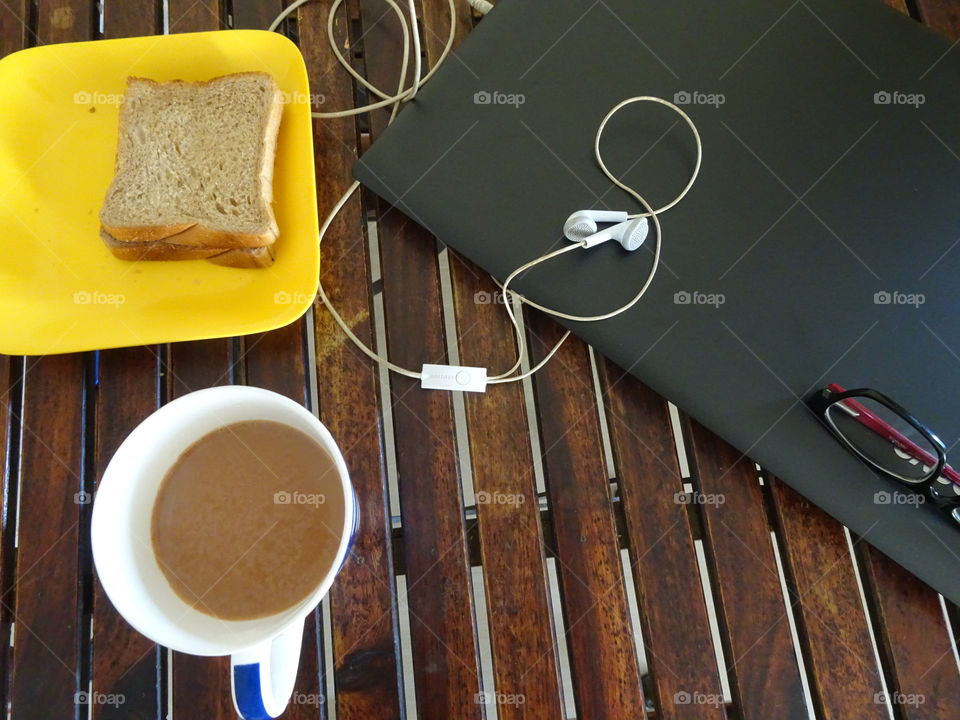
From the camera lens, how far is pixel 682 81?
0.61 metres

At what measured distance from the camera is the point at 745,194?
0.58 metres

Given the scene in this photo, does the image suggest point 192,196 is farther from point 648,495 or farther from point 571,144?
point 648,495

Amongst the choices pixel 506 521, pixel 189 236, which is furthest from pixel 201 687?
pixel 189 236

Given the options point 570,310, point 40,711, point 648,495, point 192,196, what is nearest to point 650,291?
point 570,310

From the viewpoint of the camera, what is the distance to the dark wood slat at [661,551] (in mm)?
524

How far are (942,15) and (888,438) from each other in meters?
0.48

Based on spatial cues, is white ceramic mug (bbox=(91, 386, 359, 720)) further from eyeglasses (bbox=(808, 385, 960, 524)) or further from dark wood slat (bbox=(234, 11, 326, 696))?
eyeglasses (bbox=(808, 385, 960, 524))

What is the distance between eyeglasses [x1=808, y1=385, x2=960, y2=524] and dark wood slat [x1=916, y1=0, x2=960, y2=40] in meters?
0.43

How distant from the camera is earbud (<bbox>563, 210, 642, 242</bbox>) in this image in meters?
0.56

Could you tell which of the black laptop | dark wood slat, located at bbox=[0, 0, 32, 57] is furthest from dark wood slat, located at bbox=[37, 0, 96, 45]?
the black laptop

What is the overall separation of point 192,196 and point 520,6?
0.37 meters

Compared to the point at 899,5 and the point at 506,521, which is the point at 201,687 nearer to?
the point at 506,521

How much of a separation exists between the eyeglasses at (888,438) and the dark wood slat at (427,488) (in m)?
0.32

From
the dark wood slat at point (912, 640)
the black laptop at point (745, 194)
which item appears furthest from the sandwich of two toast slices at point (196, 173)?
the dark wood slat at point (912, 640)
